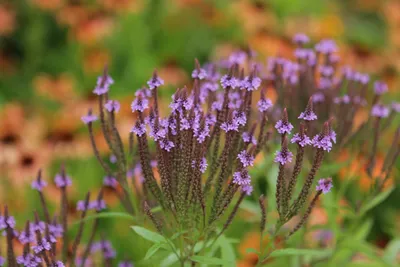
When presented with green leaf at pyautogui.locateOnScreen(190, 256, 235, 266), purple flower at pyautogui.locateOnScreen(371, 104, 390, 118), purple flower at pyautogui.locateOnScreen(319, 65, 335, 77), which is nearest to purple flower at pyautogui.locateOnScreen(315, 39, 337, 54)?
purple flower at pyautogui.locateOnScreen(319, 65, 335, 77)

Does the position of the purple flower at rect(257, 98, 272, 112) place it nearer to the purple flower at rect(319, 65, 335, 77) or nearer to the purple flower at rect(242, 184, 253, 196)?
the purple flower at rect(242, 184, 253, 196)

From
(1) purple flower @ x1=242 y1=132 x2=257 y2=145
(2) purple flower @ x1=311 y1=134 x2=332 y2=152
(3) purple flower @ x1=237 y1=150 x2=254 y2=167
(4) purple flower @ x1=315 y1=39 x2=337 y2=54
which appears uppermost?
(4) purple flower @ x1=315 y1=39 x2=337 y2=54

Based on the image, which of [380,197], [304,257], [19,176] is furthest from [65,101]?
[380,197]

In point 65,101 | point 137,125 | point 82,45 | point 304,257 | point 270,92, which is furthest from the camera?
point 82,45

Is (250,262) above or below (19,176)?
below

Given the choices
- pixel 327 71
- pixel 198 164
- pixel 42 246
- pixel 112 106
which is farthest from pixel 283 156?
pixel 327 71

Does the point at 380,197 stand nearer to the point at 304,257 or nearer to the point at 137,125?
the point at 304,257

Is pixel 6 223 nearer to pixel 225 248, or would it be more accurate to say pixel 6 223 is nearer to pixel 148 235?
pixel 148 235
